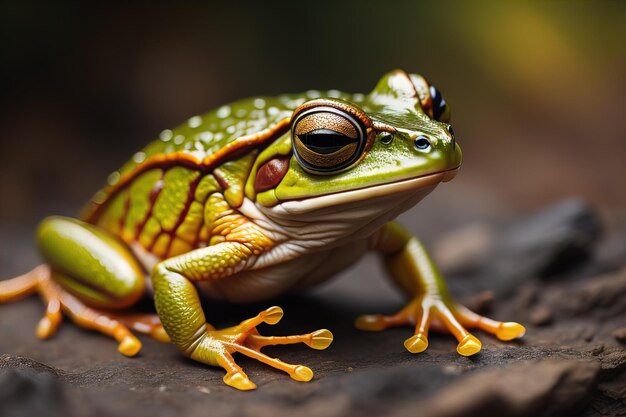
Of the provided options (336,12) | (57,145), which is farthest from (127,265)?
(336,12)

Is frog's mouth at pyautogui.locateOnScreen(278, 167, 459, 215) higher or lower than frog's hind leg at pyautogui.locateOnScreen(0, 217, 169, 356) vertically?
higher

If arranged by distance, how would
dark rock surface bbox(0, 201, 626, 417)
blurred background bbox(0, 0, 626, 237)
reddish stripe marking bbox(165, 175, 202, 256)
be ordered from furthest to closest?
1. blurred background bbox(0, 0, 626, 237)
2. reddish stripe marking bbox(165, 175, 202, 256)
3. dark rock surface bbox(0, 201, 626, 417)

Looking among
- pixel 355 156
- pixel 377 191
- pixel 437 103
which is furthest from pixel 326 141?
pixel 437 103

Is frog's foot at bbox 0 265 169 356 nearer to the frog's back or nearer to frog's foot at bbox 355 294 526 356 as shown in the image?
the frog's back

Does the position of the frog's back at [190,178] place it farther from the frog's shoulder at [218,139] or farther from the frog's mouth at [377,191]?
the frog's mouth at [377,191]

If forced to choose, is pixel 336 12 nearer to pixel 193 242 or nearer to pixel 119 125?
pixel 119 125

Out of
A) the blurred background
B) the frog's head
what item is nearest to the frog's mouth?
the frog's head
